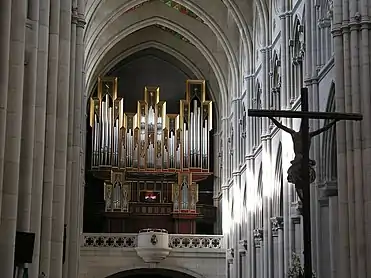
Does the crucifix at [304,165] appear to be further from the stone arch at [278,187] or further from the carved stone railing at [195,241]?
the carved stone railing at [195,241]

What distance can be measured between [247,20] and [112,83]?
31.5 ft

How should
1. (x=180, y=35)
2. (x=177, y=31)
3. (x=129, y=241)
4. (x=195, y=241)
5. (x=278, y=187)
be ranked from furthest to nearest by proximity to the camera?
(x=180, y=35)
(x=177, y=31)
(x=195, y=241)
(x=129, y=241)
(x=278, y=187)

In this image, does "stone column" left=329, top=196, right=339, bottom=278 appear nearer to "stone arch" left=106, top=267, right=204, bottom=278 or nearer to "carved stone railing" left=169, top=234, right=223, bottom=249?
"stone arch" left=106, top=267, right=204, bottom=278

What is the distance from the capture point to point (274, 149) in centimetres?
2873

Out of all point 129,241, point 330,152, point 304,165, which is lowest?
point 129,241

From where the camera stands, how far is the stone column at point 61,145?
60.7 ft

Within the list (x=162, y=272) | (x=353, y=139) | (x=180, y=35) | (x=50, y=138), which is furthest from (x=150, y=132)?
(x=50, y=138)

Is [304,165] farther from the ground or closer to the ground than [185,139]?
closer to the ground

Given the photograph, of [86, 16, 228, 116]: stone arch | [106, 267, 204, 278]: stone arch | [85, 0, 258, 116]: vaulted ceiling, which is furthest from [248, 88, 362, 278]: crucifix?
[86, 16, 228, 116]: stone arch

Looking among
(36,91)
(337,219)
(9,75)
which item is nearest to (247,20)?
(337,219)

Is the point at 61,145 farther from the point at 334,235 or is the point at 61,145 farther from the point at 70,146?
the point at 334,235

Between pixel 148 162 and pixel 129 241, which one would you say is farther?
pixel 148 162

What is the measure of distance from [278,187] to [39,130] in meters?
13.0

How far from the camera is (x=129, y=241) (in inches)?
1503
